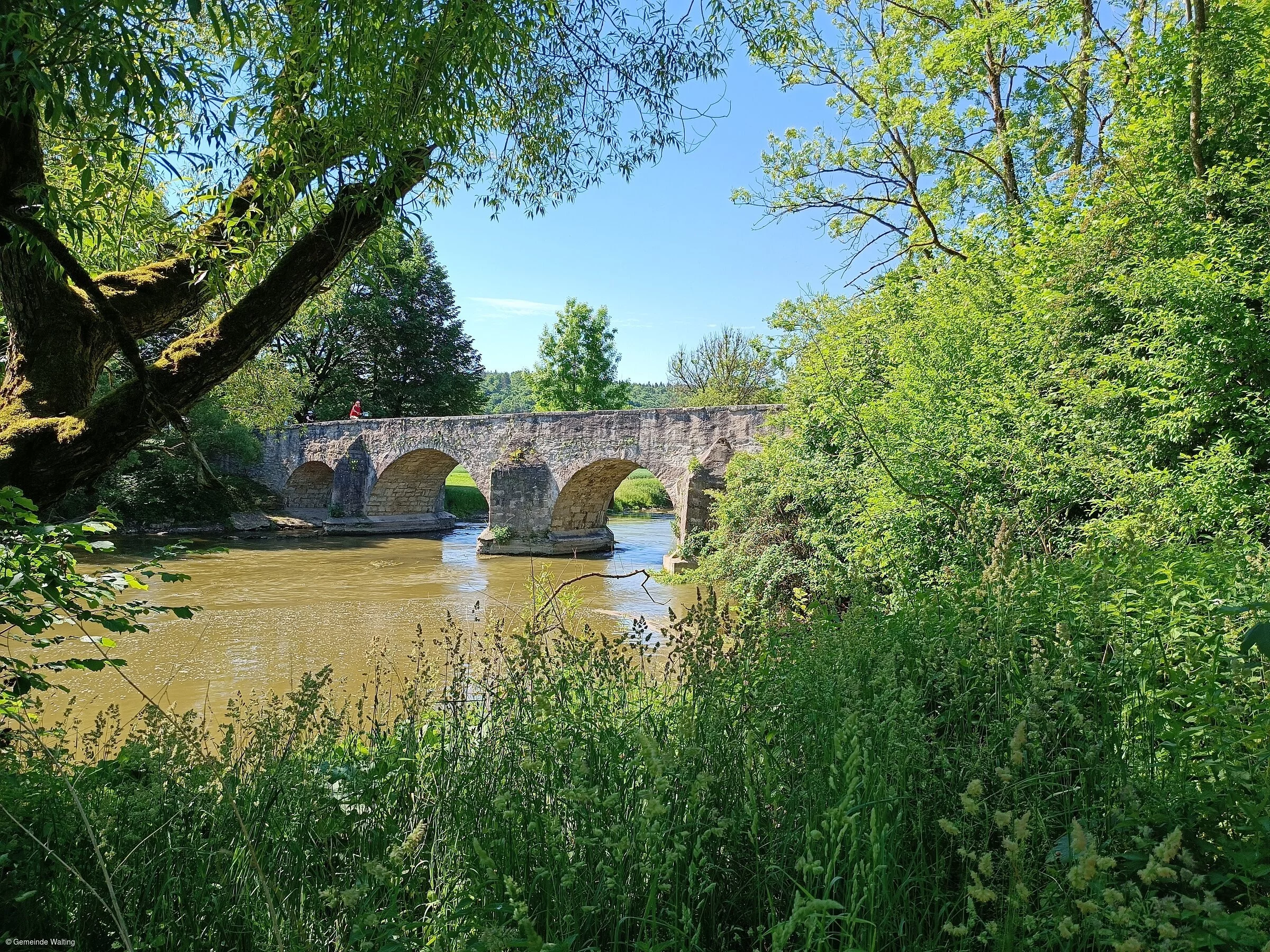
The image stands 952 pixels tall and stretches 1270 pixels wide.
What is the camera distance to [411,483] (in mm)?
23891

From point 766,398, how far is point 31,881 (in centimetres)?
2690

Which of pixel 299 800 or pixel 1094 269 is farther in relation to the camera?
pixel 1094 269

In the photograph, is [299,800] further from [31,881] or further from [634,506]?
[634,506]

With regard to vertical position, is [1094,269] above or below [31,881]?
above

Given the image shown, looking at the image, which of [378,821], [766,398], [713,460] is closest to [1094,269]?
[378,821]

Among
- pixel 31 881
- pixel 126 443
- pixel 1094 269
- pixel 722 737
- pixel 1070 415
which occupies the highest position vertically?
pixel 1094 269

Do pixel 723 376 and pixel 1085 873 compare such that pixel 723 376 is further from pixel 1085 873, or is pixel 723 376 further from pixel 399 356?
pixel 1085 873

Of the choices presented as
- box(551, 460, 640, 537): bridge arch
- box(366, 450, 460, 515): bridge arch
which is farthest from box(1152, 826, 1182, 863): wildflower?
box(366, 450, 460, 515): bridge arch

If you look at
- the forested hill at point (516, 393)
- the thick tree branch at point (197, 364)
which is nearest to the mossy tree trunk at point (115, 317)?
the thick tree branch at point (197, 364)

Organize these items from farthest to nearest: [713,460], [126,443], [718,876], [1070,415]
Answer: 1. [713,460]
2. [1070,415]
3. [126,443]
4. [718,876]

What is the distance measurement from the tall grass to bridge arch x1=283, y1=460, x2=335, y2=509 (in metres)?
23.9

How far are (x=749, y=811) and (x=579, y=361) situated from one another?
3548cm

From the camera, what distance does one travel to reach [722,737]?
2.12 meters

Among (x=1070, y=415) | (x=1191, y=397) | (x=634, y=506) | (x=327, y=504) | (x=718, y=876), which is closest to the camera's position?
(x=718, y=876)
